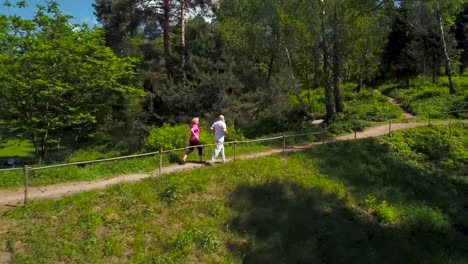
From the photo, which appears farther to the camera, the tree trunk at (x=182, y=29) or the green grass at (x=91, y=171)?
the tree trunk at (x=182, y=29)

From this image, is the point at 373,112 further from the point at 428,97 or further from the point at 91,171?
the point at 91,171

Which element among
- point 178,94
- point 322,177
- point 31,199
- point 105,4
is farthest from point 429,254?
point 105,4

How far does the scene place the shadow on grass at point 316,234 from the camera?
1111 centimetres

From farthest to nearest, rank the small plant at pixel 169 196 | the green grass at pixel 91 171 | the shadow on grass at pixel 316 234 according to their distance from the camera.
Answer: the green grass at pixel 91 171 → the small plant at pixel 169 196 → the shadow on grass at pixel 316 234

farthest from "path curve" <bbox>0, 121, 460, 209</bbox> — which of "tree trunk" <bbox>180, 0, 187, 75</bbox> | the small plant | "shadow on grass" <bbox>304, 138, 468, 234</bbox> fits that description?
"tree trunk" <bbox>180, 0, 187, 75</bbox>

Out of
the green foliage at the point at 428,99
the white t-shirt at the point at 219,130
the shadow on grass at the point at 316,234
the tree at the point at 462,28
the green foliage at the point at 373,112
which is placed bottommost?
the shadow on grass at the point at 316,234

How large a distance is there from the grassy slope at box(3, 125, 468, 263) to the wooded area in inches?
330

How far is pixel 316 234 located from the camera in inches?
471

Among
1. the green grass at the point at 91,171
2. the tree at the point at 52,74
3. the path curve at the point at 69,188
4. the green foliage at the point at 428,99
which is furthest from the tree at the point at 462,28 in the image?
the green grass at the point at 91,171

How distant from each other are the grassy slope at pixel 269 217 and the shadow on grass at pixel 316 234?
0.10ft

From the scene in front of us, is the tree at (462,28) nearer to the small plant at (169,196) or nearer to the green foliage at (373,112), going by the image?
the green foliage at (373,112)

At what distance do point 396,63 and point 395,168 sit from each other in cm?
3229

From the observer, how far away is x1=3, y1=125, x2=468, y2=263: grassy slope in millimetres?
9758

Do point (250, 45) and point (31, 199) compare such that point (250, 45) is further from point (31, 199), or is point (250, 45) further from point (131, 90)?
point (31, 199)
